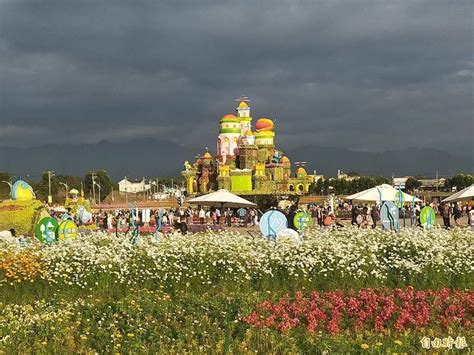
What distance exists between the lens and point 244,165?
256ft

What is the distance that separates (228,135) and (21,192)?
55366mm

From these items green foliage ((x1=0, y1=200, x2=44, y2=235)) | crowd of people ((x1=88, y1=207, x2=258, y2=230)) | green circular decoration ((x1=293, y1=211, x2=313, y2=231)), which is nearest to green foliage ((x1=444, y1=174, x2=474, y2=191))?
crowd of people ((x1=88, y1=207, x2=258, y2=230))

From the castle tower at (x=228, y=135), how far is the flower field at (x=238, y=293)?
209ft

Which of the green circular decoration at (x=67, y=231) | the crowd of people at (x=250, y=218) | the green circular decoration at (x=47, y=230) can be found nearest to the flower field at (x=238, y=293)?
the green circular decoration at (x=67, y=231)

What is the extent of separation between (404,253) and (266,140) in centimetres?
6786

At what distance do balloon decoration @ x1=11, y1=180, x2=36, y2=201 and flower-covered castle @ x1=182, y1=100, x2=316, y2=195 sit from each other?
48.6 m

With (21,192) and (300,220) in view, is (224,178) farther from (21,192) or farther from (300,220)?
(300,220)

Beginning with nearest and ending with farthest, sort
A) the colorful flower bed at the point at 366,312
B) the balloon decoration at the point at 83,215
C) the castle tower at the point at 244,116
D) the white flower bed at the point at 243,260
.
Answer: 1. the colorful flower bed at the point at 366,312
2. the white flower bed at the point at 243,260
3. the balloon decoration at the point at 83,215
4. the castle tower at the point at 244,116

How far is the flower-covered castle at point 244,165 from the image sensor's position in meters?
76.4

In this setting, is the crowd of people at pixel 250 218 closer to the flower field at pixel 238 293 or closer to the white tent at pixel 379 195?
the white tent at pixel 379 195

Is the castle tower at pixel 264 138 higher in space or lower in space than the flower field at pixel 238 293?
higher

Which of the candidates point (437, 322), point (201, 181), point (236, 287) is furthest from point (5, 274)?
point (201, 181)

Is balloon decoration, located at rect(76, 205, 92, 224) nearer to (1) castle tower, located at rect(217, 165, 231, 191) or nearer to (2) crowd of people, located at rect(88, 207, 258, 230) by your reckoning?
(2) crowd of people, located at rect(88, 207, 258, 230)

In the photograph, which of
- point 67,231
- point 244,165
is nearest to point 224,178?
point 244,165
